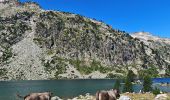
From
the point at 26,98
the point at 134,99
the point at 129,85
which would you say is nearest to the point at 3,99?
the point at 129,85

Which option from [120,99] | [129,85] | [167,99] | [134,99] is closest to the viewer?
[120,99]

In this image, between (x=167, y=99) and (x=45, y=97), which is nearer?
(x=45, y=97)

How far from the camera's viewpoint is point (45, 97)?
110 feet

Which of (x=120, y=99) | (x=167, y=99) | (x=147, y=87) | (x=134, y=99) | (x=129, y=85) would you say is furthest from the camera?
(x=129, y=85)

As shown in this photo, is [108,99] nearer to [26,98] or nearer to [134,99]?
[26,98]

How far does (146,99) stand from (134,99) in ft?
6.79

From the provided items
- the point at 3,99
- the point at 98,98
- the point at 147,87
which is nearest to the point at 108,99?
the point at 98,98

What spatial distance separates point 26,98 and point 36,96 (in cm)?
117

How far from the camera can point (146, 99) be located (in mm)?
49938

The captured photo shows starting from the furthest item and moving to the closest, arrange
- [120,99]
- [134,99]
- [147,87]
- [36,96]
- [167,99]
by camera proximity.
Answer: [147,87] < [134,99] < [167,99] < [120,99] < [36,96]

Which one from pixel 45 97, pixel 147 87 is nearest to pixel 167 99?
pixel 45 97

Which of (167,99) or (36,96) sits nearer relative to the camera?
(36,96)

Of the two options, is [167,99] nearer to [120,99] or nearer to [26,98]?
[120,99]

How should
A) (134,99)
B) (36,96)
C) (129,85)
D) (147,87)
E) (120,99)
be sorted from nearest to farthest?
1. (36,96)
2. (120,99)
3. (134,99)
4. (147,87)
5. (129,85)
